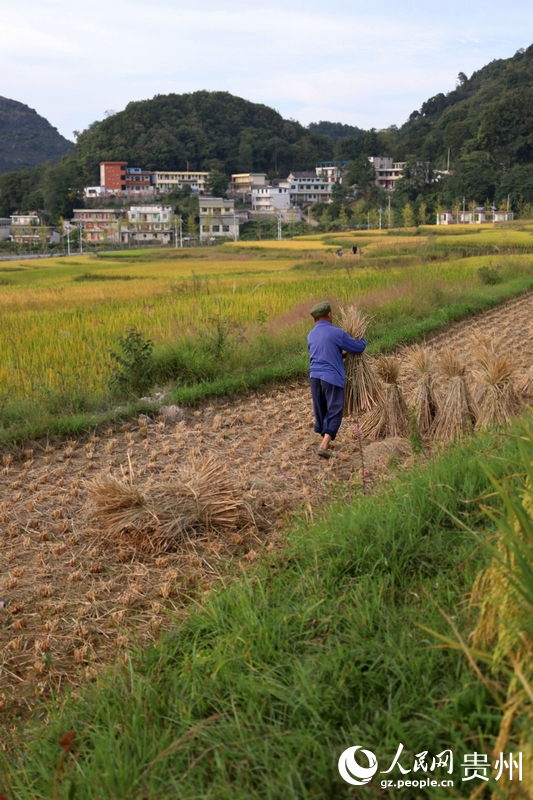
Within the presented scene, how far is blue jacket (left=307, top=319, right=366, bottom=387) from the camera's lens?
18.1 ft

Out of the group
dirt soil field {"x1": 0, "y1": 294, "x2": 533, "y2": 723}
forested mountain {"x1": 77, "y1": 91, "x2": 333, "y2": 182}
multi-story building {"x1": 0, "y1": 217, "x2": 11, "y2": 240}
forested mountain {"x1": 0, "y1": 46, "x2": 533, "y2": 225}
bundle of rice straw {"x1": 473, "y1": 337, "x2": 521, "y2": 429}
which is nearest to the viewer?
dirt soil field {"x1": 0, "y1": 294, "x2": 533, "y2": 723}

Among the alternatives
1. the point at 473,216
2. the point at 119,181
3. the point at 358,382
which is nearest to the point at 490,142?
the point at 473,216

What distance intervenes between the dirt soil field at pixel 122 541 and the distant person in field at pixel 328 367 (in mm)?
269

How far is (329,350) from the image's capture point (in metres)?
5.53

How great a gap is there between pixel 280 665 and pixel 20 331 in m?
9.12

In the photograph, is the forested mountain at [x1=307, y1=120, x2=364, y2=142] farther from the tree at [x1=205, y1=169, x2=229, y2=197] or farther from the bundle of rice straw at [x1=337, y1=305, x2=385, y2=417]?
the bundle of rice straw at [x1=337, y1=305, x2=385, y2=417]

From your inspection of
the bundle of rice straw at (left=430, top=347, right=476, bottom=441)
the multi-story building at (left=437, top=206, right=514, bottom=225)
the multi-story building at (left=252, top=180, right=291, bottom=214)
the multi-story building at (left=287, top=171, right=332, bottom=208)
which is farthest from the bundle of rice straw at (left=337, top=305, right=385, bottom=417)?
the multi-story building at (left=287, top=171, right=332, bottom=208)

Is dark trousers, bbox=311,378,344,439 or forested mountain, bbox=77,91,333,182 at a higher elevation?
forested mountain, bbox=77,91,333,182

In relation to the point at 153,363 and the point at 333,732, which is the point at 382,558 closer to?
the point at 333,732

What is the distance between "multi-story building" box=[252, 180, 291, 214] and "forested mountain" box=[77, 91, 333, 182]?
45.2ft

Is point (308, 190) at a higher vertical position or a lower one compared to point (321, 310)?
higher

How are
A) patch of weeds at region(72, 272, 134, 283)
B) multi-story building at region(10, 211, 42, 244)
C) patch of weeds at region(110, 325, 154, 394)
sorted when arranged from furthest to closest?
multi-story building at region(10, 211, 42, 244), patch of weeds at region(72, 272, 134, 283), patch of weeds at region(110, 325, 154, 394)

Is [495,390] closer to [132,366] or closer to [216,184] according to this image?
[132,366]
